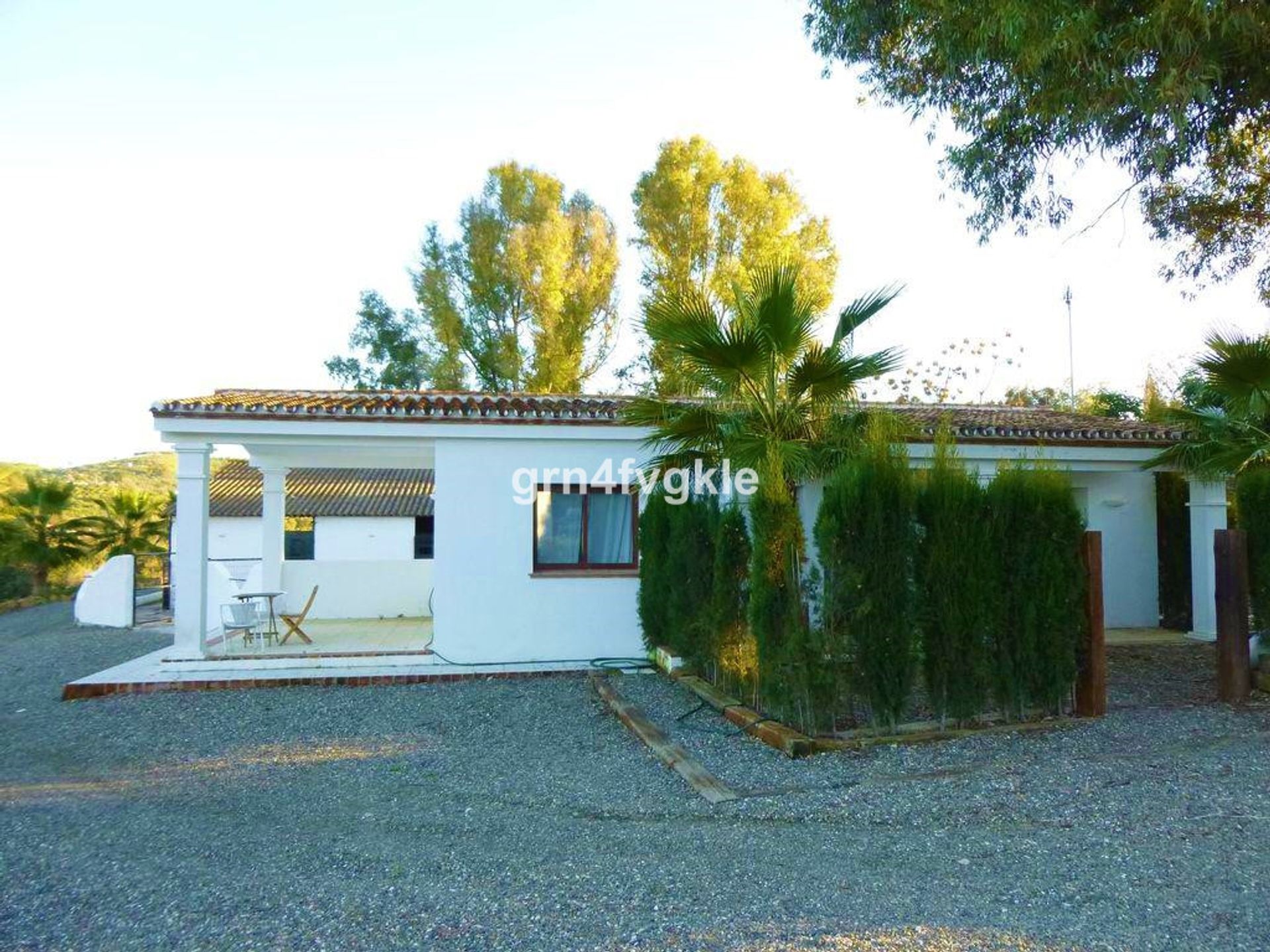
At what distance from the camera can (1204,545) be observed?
12.3m

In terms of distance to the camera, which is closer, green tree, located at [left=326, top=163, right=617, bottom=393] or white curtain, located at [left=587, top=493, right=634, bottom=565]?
white curtain, located at [left=587, top=493, right=634, bottom=565]

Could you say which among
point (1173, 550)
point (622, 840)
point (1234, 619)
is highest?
point (1173, 550)

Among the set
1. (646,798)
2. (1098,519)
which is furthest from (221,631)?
(1098,519)

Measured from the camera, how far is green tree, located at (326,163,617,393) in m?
28.6

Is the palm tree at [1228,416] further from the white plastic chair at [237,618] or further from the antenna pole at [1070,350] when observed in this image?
the antenna pole at [1070,350]

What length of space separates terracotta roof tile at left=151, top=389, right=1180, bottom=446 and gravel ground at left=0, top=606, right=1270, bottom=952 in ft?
12.6

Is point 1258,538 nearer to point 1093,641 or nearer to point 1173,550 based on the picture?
point 1093,641

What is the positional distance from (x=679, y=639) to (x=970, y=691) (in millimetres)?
3326

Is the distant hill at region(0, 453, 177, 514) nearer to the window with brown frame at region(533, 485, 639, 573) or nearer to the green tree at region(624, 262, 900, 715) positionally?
the window with brown frame at region(533, 485, 639, 573)

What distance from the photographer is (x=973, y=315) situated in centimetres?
3406

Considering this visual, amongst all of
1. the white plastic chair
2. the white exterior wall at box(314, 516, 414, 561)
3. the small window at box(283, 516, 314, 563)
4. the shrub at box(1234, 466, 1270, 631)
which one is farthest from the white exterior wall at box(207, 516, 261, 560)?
the shrub at box(1234, 466, 1270, 631)

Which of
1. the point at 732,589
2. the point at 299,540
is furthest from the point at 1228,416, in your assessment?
the point at 299,540

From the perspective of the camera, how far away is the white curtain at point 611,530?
36.0ft

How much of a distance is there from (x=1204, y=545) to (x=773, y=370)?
8863 mm
